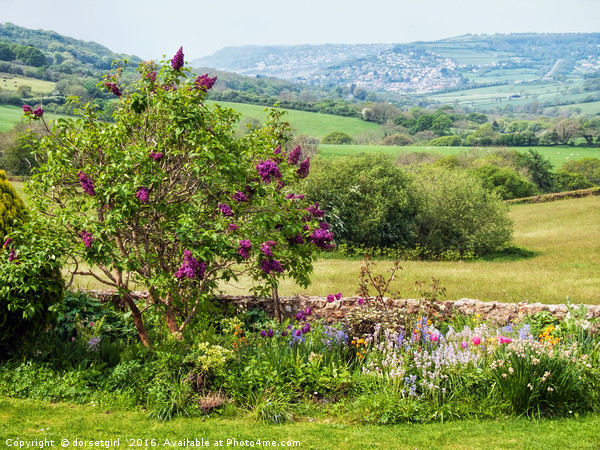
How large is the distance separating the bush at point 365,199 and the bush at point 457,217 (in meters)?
1.61

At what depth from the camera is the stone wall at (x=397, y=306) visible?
9438 millimetres

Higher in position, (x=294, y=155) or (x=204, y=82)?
(x=204, y=82)

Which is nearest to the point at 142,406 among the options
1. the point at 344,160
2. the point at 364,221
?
the point at 364,221

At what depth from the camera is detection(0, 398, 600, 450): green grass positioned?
5.70 m

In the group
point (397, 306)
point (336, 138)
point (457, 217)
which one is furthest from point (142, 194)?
point (336, 138)

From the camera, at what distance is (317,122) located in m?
129

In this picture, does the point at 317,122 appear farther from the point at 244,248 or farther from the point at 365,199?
the point at 244,248

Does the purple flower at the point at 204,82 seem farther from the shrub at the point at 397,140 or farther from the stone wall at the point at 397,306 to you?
the shrub at the point at 397,140

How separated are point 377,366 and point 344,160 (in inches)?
953

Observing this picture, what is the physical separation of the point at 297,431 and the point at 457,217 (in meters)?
27.6

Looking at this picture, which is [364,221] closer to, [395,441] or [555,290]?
[555,290]

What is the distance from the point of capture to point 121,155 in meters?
7.30

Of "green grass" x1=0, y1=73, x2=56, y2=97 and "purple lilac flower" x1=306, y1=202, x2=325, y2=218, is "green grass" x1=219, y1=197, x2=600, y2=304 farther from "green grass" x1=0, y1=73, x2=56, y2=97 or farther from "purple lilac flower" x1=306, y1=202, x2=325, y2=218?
"green grass" x1=0, y1=73, x2=56, y2=97

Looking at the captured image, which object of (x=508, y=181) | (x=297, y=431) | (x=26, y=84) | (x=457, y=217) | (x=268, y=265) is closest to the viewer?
(x=297, y=431)
